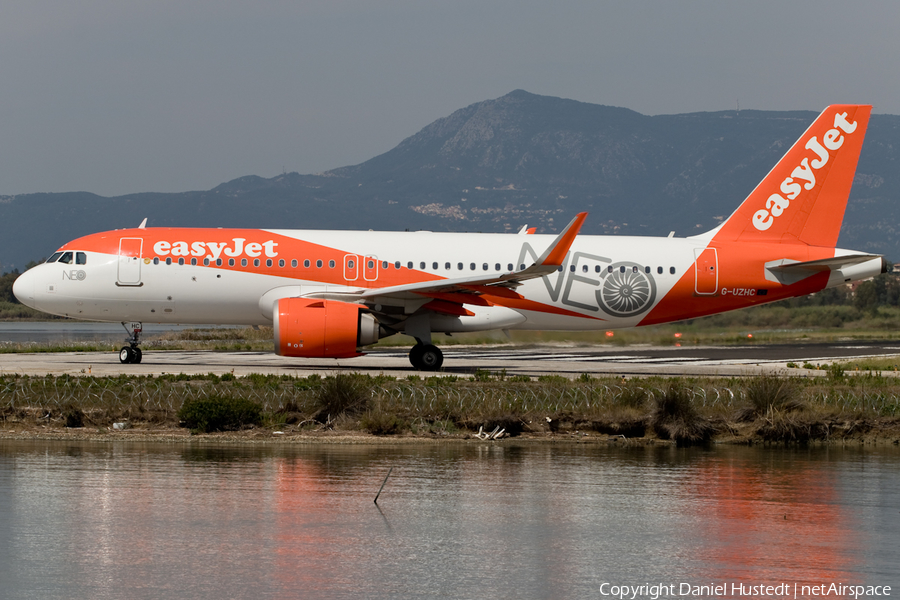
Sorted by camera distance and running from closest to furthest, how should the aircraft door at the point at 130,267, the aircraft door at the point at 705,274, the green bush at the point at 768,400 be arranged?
the green bush at the point at 768,400 < the aircraft door at the point at 130,267 < the aircraft door at the point at 705,274

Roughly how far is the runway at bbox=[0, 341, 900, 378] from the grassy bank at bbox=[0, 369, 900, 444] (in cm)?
482

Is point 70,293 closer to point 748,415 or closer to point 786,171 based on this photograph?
point 748,415

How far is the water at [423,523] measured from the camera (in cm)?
834

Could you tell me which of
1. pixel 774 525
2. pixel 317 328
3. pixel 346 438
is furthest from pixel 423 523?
pixel 317 328

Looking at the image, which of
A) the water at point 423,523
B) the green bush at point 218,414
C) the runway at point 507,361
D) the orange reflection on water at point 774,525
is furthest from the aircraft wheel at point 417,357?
the orange reflection on water at point 774,525

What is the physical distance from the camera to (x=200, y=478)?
12.7 m

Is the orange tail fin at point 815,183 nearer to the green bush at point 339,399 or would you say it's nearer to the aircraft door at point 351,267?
the aircraft door at point 351,267

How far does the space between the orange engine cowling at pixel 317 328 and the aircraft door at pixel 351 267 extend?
6.28ft

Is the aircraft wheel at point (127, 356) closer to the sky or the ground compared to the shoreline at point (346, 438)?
closer to the sky

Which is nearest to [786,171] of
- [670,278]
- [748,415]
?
[670,278]

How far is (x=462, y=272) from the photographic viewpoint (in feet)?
89.0

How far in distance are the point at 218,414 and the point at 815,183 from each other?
19495mm

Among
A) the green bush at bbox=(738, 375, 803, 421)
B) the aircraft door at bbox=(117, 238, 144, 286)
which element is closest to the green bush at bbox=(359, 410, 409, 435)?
the green bush at bbox=(738, 375, 803, 421)

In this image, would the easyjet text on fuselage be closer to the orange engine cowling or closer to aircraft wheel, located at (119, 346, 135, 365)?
the orange engine cowling
